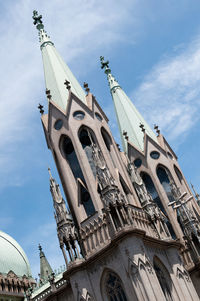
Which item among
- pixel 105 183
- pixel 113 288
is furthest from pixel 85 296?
pixel 105 183

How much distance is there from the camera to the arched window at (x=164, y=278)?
3104 centimetres

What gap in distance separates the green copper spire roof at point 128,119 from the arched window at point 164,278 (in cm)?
1799

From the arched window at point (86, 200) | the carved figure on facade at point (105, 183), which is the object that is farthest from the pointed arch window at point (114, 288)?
the arched window at point (86, 200)

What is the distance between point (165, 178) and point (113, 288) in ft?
60.2

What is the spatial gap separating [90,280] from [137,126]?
925 inches

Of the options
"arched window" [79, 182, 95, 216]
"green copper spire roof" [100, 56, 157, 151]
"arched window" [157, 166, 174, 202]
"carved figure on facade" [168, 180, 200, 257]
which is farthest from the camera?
"green copper spire roof" [100, 56, 157, 151]

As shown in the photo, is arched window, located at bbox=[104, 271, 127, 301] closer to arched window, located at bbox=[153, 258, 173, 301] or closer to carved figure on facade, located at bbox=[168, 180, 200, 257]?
arched window, located at bbox=[153, 258, 173, 301]

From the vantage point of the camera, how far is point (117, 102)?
5309 centimetres

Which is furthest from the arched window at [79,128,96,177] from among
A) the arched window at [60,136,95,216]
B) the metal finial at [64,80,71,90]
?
the metal finial at [64,80,71,90]

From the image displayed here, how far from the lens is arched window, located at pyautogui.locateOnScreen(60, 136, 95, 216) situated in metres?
34.6

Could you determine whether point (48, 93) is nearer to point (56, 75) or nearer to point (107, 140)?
point (56, 75)

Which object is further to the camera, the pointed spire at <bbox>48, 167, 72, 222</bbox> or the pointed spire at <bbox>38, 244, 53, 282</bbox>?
the pointed spire at <bbox>38, 244, 53, 282</bbox>

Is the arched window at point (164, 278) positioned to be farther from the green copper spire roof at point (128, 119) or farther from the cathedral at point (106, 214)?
the green copper spire roof at point (128, 119)

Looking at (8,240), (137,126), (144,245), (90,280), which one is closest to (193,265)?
(144,245)
